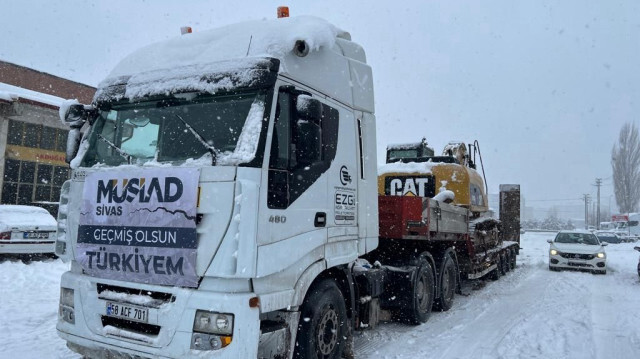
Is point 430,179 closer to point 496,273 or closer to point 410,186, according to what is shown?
point 410,186

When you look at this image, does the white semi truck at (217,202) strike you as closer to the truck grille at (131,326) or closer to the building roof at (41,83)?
the truck grille at (131,326)

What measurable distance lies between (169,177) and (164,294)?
93 centimetres

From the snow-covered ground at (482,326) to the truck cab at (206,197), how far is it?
152cm

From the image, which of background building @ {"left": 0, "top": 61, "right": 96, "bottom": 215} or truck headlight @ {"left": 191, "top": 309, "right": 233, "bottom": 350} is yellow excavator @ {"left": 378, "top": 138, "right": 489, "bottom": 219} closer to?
truck headlight @ {"left": 191, "top": 309, "right": 233, "bottom": 350}

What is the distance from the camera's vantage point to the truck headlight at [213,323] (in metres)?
3.30

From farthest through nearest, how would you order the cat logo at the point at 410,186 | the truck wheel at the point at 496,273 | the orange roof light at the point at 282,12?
the truck wheel at the point at 496,273 < the cat logo at the point at 410,186 < the orange roof light at the point at 282,12

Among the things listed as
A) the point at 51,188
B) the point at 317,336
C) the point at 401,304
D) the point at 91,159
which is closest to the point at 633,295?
the point at 401,304

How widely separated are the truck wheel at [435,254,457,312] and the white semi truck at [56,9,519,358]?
3.60 m

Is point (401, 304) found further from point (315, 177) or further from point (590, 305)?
point (590, 305)

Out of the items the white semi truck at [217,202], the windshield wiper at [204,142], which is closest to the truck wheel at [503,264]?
the white semi truck at [217,202]

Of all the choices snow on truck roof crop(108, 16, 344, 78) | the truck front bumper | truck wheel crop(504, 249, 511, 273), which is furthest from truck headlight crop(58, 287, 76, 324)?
A: truck wheel crop(504, 249, 511, 273)

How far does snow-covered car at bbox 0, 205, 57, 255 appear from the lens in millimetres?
9711

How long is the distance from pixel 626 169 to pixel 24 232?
6150 cm

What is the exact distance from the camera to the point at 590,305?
337 inches
